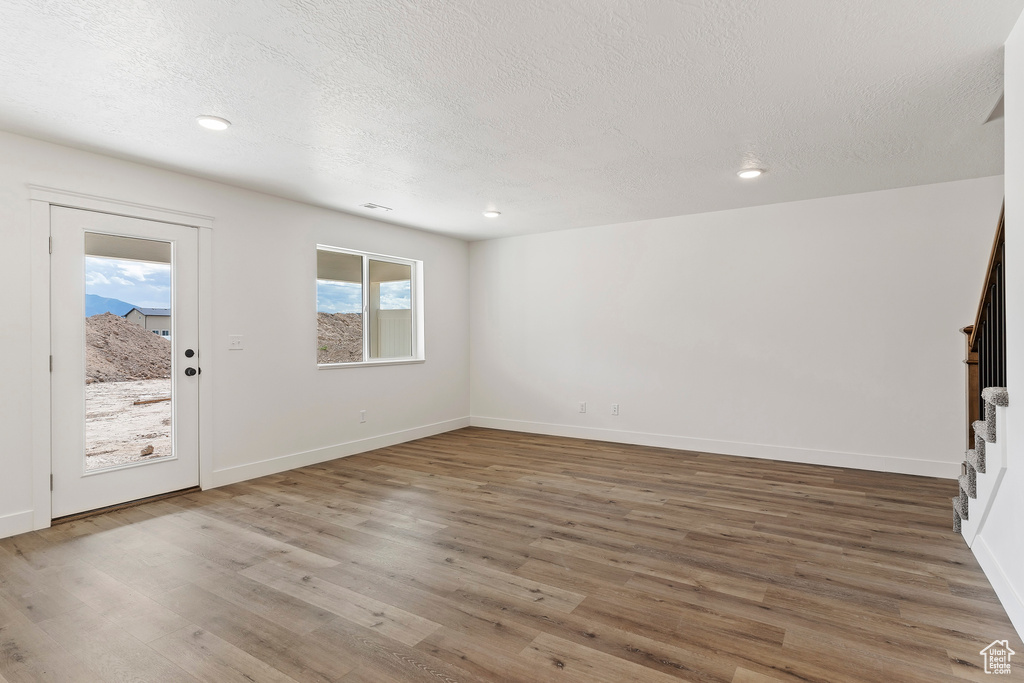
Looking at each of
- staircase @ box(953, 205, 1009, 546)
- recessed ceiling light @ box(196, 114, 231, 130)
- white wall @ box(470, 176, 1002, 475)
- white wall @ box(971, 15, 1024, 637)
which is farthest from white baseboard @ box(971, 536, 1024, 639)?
recessed ceiling light @ box(196, 114, 231, 130)

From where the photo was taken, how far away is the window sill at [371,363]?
17.0 feet

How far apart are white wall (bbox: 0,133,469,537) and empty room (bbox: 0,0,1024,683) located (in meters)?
0.03

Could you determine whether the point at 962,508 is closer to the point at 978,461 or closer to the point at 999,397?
the point at 978,461

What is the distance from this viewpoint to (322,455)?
5.08 metres

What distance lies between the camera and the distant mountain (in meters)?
3.53

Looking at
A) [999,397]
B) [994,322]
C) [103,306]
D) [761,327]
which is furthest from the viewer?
[761,327]

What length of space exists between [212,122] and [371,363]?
2.99 m

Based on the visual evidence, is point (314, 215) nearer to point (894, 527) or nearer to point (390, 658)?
point (390, 658)

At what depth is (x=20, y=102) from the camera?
2.75 m

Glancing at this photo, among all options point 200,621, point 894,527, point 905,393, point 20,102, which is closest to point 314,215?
point 20,102

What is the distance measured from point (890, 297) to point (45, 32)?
18.9 feet

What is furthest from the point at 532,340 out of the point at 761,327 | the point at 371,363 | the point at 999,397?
the point at 999,397

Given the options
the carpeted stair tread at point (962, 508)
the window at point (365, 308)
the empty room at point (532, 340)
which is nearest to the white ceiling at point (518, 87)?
the empty room at point (532, 340)

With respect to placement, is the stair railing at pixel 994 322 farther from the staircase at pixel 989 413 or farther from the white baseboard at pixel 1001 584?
the white baseboard at pixel 1001 584
